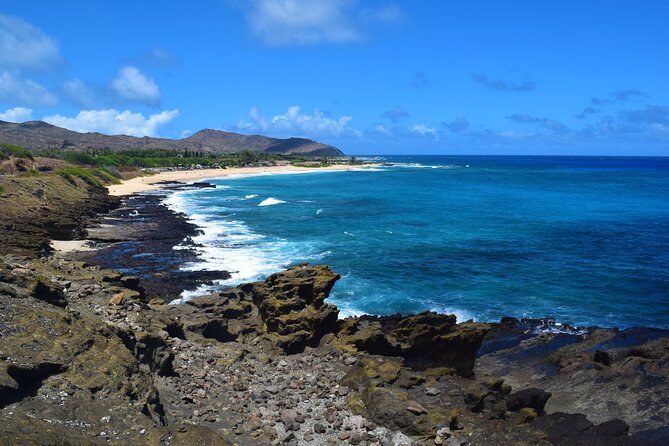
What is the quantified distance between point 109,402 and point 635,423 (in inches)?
584

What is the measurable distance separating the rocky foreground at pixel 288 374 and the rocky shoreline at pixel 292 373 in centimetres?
5

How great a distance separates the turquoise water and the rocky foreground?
4820 millimetres

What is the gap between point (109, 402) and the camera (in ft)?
39.5

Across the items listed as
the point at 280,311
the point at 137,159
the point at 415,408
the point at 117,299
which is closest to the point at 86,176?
the point at 137,159

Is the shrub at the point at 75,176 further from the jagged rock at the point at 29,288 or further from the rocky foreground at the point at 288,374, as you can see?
the jagged rock at the point at 29,288

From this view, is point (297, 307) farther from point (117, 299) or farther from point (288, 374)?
point (117, 299)

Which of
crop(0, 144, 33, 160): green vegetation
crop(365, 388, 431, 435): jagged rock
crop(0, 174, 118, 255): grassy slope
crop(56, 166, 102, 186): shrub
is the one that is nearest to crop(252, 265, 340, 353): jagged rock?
crop(365, 388, 431, 435): jagged rock

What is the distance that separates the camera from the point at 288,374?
17797 mm

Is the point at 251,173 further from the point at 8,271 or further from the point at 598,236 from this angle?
the point at 8,271

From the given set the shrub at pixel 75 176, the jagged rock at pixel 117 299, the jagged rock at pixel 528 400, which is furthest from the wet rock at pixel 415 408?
the shrub at pixel 75 176

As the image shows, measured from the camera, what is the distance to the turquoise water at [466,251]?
2861cm

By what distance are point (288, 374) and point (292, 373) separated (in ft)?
0.45

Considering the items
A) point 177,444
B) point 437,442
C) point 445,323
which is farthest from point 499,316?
point 177,444

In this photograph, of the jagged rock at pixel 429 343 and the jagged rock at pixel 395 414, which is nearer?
the jagged rock at pixel 395 414
